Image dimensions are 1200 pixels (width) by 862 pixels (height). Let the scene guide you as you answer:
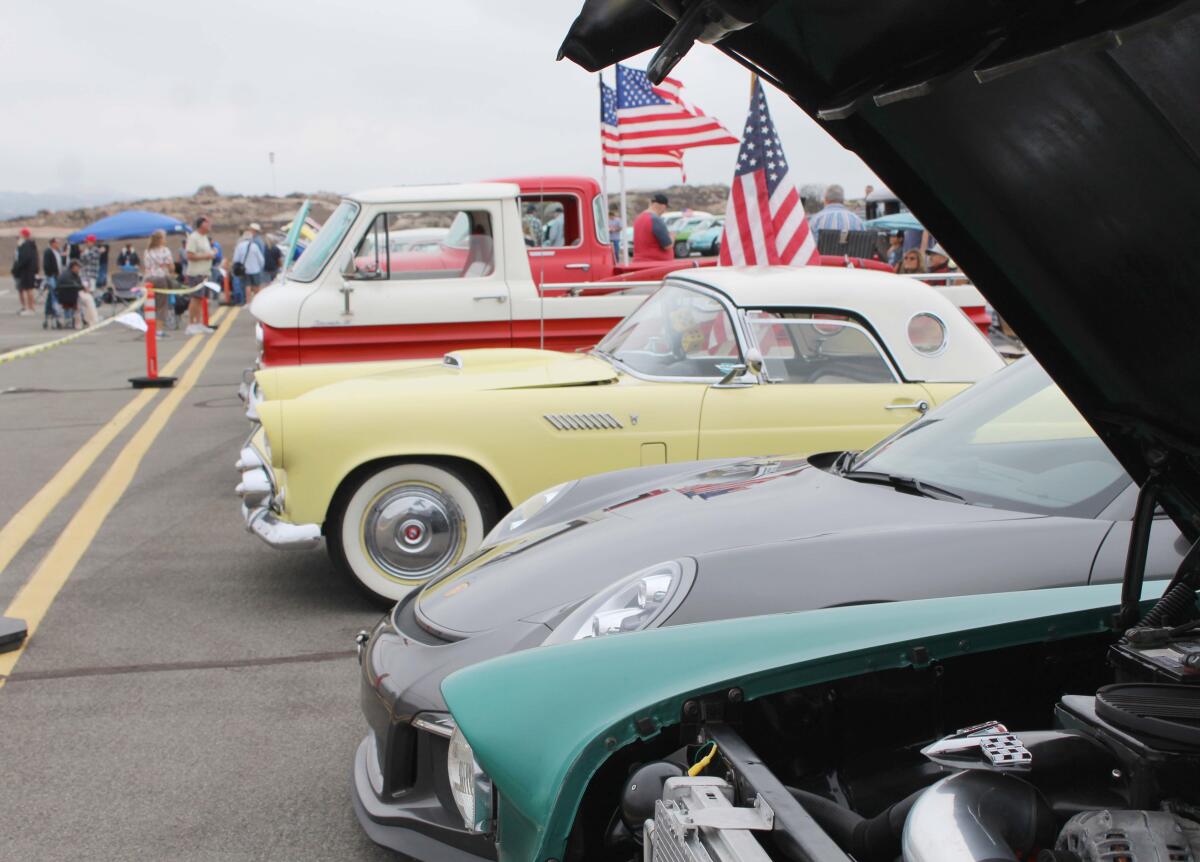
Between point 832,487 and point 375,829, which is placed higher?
point 832,487

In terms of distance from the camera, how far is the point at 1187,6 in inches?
54.4

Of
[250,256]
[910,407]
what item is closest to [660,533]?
[910,407]

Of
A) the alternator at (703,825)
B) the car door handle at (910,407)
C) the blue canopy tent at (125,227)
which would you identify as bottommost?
the alternator at (703,825)

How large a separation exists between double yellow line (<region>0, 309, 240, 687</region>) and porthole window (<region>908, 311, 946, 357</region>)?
4.24 metres

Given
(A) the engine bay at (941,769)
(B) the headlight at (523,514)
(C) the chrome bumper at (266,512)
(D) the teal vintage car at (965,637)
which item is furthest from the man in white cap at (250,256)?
(A) the engine bay at (941,769)

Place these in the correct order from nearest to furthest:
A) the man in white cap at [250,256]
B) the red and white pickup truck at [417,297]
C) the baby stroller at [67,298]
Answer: the red and white pickup truck at [417,297], the baby stroller at [67,298], the man in white cap at [250,256]

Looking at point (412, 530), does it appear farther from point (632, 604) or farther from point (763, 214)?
point (763, 214)

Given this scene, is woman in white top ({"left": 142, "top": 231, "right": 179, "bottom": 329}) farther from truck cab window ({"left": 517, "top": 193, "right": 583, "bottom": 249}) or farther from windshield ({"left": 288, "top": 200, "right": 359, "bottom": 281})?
windshield ({"left": 288, "top": 200, "right": 359, "bottom": 281})

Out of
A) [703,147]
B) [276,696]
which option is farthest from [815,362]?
[703,147]

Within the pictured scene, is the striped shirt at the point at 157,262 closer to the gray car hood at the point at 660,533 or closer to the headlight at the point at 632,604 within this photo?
the gray car hood at the point at 660,533

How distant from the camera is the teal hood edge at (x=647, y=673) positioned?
2.02 meters

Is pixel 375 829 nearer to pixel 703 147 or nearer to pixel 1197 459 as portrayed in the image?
pixel 1197 459

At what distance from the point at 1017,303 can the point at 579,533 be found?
79.1 inches

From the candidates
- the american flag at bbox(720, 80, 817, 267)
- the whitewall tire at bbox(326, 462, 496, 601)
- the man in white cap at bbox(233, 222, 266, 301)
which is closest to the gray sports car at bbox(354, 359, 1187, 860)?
the whitewall tire at bbox(326, 462, 496, 601)
